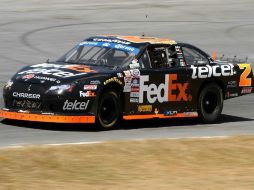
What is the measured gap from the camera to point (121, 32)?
94.7 ft

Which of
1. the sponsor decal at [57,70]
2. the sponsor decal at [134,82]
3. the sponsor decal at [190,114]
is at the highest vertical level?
the sponsor decal at [57,70]

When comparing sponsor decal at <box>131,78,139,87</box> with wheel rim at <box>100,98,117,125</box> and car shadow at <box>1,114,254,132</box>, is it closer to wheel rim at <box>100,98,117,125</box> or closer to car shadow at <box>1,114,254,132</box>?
wheel rim at <box>100,98,117,125</box>

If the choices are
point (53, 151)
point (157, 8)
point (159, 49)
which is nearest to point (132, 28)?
point (157, 8)

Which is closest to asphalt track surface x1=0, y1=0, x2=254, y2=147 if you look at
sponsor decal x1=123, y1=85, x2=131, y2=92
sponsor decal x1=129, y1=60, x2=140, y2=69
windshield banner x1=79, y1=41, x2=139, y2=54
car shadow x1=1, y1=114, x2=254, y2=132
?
car shadow x1=1, y1=114, x2=254, y2=132

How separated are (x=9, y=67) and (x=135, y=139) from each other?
29.9 feet

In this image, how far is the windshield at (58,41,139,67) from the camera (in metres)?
13.9

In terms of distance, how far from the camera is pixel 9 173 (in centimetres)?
945

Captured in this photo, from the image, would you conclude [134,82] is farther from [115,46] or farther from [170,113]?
[170,113]

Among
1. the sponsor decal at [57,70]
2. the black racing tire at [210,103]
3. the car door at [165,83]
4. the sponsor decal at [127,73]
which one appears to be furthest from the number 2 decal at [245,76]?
the sponsor decal at [57,70]

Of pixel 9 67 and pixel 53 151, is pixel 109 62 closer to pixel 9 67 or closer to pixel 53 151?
pixel 53 151

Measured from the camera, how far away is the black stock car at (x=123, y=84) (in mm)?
12953

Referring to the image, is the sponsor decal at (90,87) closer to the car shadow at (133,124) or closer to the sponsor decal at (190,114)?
the car shadow at (133,124)

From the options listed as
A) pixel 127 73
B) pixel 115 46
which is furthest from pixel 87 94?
pixel 115 46

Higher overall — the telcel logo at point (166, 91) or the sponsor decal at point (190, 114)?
the telcel logo at point (166, 91)
